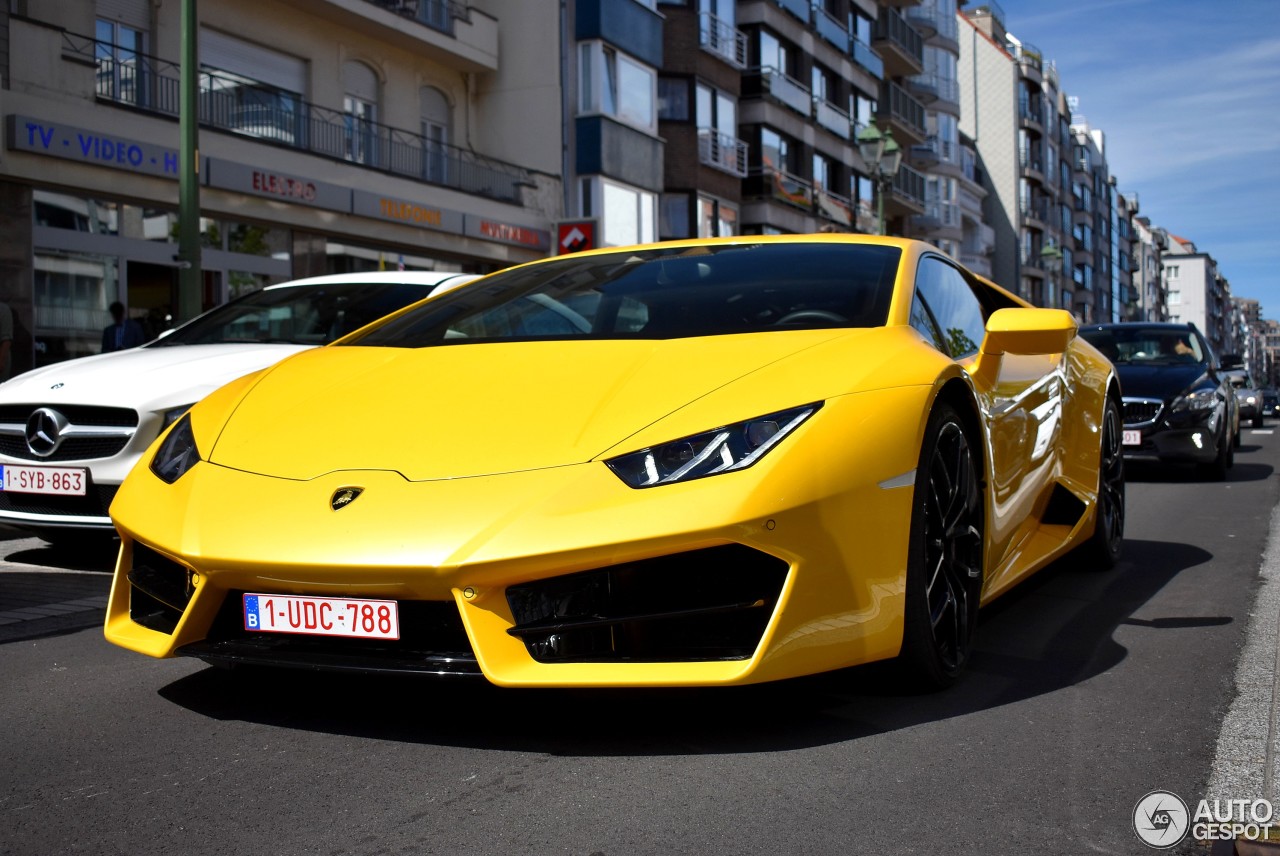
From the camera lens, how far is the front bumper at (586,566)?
3033 mm

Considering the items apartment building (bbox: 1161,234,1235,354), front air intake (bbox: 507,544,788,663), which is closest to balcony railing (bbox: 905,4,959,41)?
front air intake (bbox: 507,544,788,663)

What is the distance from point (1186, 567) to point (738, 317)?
331 centimetres

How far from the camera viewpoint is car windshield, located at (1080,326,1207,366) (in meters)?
12.8

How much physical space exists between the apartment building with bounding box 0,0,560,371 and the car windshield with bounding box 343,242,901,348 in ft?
43.2

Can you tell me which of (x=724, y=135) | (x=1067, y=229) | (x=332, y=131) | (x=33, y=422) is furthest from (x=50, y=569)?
(x=1067, y=229)

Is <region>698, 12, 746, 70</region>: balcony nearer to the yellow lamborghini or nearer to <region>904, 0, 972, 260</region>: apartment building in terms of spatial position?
<region>904, 0, 972, 260</region>: apartment building

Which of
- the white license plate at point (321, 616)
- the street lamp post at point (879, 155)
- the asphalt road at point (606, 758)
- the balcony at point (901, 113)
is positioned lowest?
the asphalt road at point (606, 758)

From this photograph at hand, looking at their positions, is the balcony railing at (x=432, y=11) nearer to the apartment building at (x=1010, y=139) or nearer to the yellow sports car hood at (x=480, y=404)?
the yellow sports car hood at (x=480, y=404)

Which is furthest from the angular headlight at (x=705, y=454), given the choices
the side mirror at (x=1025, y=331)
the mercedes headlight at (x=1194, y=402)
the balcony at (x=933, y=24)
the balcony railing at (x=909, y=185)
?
the balcony at (x=933, y=24)

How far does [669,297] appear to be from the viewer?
14.4ft

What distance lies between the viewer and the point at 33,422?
6.45 meters

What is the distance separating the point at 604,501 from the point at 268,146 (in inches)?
700

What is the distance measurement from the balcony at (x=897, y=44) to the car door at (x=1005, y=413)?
43.7m

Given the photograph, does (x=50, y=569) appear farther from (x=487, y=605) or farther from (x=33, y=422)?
(x=487, y=605)
